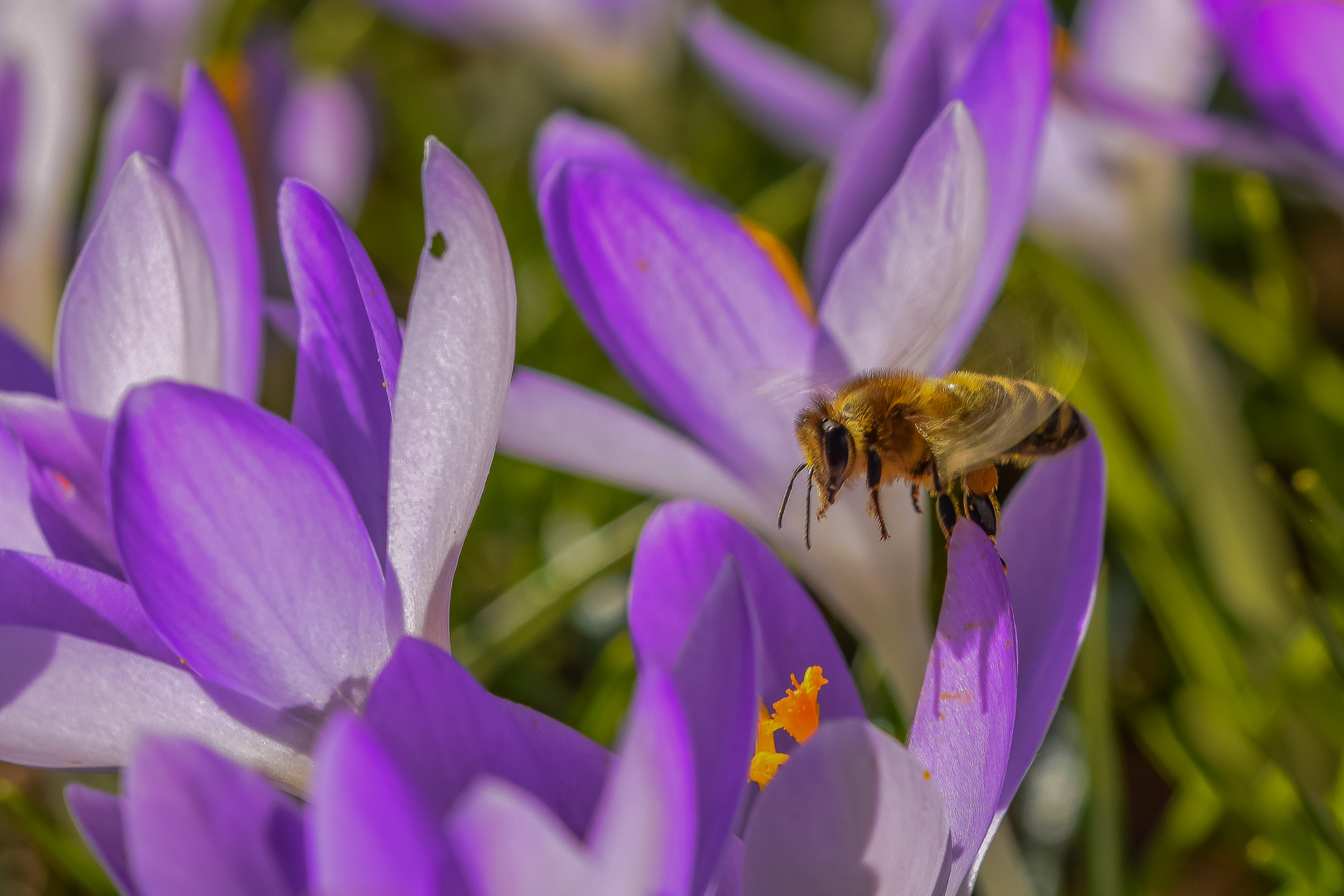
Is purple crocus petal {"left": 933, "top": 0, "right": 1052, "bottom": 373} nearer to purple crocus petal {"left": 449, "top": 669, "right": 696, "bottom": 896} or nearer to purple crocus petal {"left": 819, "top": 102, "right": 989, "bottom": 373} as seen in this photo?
purple crocus petal {"left": 819, "top": 102, "right": 989, "bottom": 373}

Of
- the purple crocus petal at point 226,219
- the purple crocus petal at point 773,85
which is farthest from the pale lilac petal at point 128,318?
the purple crocus petal at point 773,85

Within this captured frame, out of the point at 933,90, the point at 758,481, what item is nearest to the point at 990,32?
the point at 933,90

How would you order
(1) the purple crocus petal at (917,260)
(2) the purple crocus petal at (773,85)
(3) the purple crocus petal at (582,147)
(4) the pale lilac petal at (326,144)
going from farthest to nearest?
(4) the pale lilac petal at (326,144)
(2) the purple crocus petal at (773,85)
(3) the purple crocus petal at (582,147)
(1) the purple crocus petal at (917,260)

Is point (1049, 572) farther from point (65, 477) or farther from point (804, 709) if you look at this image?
point (65, 477)

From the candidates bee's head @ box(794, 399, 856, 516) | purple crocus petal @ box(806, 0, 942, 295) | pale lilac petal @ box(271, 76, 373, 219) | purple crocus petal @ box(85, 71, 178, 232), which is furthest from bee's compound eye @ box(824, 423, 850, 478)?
pale lilac petal @ box(271, 76, 373, 219)

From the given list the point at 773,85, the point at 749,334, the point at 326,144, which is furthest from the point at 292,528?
the point at 326,144

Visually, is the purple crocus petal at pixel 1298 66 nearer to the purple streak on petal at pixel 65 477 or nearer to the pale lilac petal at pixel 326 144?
the purple streak on petal at pixel 65 477

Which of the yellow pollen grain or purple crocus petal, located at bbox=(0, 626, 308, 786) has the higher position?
the yellow pollen grain
